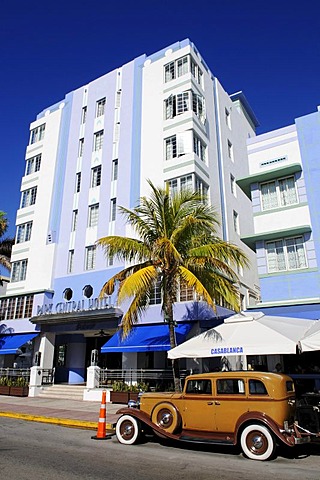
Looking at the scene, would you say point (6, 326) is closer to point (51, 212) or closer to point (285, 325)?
point (51, 212)

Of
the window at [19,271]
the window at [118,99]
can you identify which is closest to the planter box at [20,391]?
the window at [19,271]

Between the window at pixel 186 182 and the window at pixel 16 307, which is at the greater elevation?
the window at pixel 186 182

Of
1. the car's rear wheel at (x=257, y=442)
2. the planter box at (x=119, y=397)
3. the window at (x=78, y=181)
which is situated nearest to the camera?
the car's rear wheel at (x=257, y=442)

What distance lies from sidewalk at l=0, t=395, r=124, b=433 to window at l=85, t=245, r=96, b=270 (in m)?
8.44

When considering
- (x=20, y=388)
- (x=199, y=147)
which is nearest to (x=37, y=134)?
(x=199, y=147)

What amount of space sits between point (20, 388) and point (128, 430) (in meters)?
15.1

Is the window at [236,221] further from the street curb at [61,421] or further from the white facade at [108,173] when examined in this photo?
the street curb at [61,421]

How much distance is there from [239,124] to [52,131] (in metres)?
16.0

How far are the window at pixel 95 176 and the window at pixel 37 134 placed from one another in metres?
7.93

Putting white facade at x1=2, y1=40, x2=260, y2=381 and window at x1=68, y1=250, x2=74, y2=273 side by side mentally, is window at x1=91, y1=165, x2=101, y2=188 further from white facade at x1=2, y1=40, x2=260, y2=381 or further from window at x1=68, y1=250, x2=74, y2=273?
window at x1=68, y1=250, x2=74, y2=273

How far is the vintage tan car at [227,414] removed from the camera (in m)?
8.11

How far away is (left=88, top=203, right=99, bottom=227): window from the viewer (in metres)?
26.8

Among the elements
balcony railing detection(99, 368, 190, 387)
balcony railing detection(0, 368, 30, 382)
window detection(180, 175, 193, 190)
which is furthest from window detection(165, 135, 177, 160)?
balcony railing detection(0, 368, 30, 382)

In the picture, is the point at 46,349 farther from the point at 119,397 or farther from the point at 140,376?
the point at 119,397
